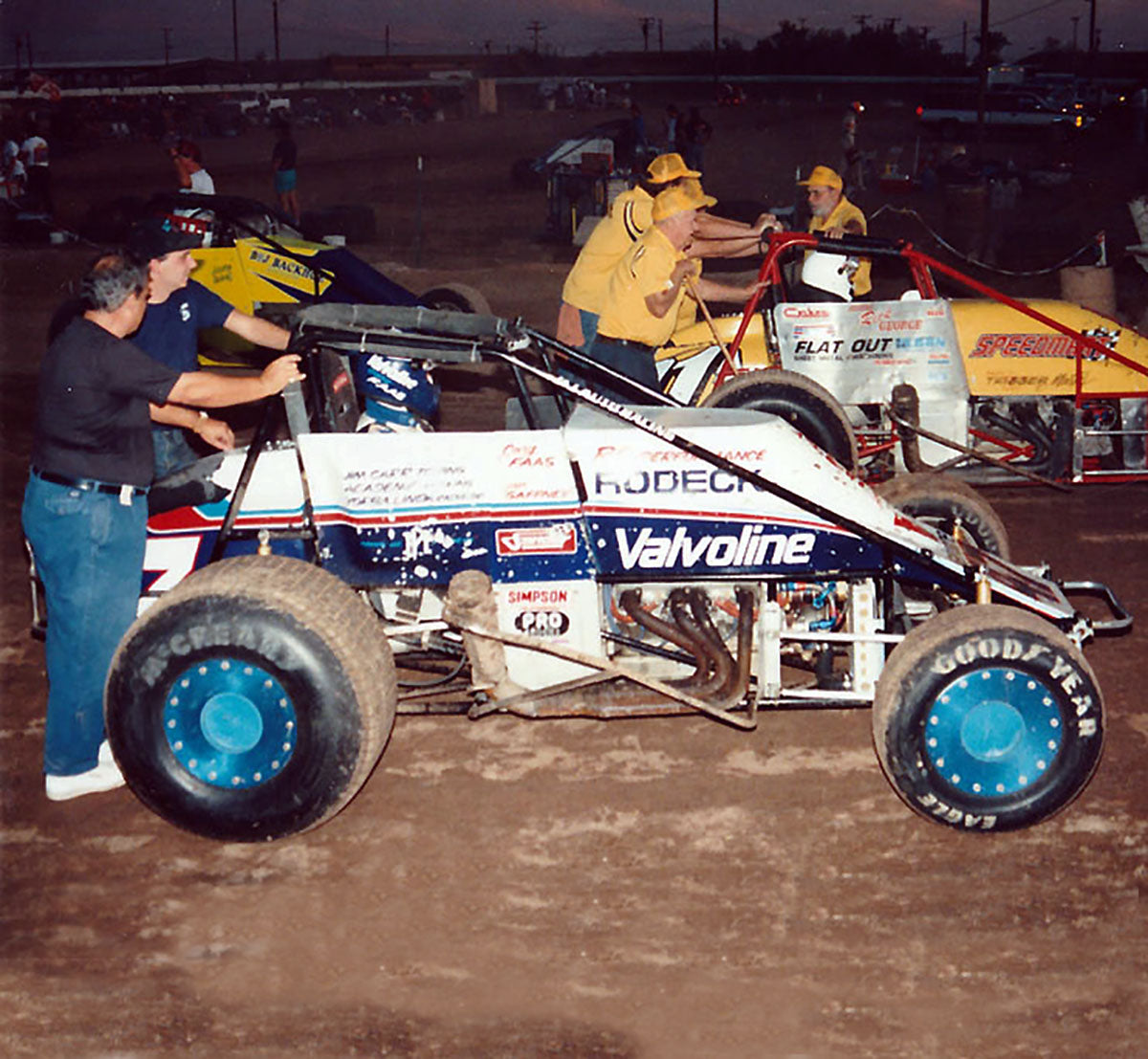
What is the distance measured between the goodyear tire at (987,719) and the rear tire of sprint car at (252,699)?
173 centimetres

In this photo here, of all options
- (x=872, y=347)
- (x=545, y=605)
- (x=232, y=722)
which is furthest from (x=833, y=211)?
(x=232, y=722)

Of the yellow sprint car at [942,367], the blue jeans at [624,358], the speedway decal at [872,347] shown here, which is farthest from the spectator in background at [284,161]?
the blue jeans at [624,358]

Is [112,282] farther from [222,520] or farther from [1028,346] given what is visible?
[1028,346]

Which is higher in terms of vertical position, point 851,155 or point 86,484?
point 851,155

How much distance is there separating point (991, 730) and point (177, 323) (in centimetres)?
406

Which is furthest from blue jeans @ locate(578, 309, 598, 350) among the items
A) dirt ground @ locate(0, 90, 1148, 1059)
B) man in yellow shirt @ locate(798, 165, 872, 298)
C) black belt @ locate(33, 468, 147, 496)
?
black belt @ locate(33, 468, 147, 496)

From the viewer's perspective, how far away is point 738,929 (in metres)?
4.54

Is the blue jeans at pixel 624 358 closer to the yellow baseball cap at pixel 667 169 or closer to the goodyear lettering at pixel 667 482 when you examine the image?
the yellow baseball cap at pixel 667 169

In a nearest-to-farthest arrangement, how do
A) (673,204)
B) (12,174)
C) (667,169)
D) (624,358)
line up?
1. (673,204)
2. (624,358)
3. (667,169)
4. (12,174)

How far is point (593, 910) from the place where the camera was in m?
4.68


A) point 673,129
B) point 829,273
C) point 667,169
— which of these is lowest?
point 829,273

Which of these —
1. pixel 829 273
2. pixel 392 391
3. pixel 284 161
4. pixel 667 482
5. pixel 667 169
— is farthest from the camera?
pixel 284 161

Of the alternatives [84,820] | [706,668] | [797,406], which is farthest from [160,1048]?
[797,406]

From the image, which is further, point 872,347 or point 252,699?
point 872,347
